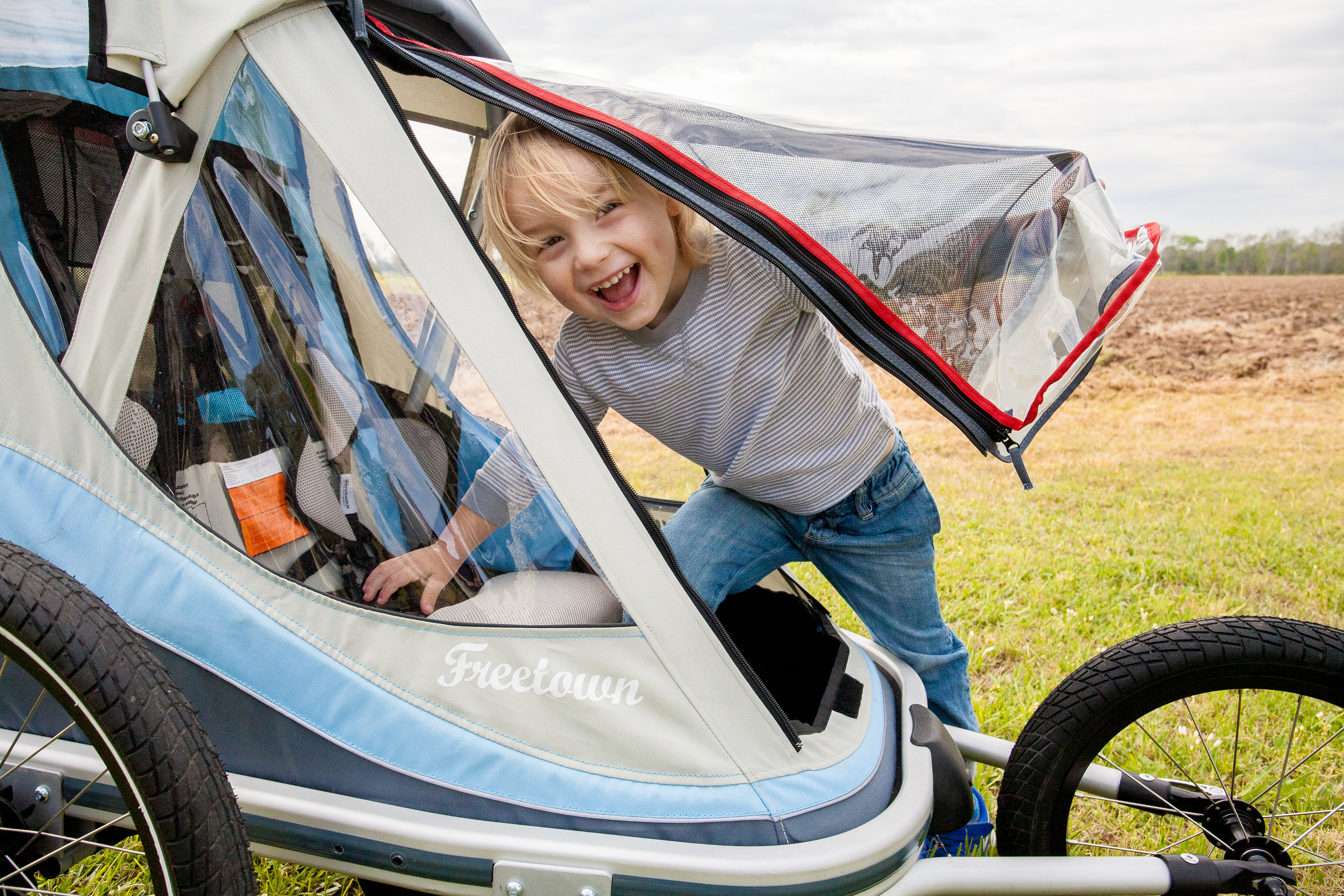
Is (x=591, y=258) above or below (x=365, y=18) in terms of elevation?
below

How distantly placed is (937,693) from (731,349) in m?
0.88

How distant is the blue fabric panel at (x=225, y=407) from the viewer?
4.32 feet

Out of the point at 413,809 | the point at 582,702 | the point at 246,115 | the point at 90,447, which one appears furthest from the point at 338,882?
the point at 246,115

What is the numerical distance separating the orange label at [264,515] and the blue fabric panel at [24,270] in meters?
0.32

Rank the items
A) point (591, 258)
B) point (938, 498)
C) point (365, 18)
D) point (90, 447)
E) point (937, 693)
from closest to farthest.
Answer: point (365, 18), point (90, 447), point (591, 258), point (937, 693), point (938, 498)

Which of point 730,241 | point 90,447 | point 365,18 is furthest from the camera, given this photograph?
point 730,241

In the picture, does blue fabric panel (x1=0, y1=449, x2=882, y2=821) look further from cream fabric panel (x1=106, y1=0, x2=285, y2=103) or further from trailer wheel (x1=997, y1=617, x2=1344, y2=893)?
cream fabric panel (x1=106, y1=0, x2=285, y2=103)

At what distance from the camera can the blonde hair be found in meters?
1.38

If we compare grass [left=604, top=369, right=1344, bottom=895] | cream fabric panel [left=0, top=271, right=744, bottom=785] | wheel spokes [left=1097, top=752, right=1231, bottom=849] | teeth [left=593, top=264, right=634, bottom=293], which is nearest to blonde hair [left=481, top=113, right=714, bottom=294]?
teeth [left=593, top=264, right=634, bottom=293]

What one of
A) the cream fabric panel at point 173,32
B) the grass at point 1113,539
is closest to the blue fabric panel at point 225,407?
the cream fabric panel at point 173,32

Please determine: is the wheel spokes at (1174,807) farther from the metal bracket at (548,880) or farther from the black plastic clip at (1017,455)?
the metal bracket at (548,880)

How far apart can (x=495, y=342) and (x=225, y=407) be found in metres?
0.46

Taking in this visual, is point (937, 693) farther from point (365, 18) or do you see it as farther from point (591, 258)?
point (365, 18)

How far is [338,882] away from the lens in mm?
1646
